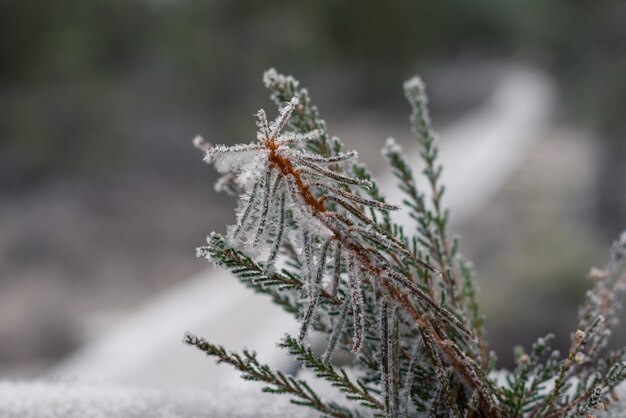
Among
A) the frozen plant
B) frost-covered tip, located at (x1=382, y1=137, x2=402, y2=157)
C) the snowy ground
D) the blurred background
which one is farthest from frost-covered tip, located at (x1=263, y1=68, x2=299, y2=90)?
the blurred background

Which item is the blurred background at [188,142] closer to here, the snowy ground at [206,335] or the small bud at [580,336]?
the snowy ground at [206,335]

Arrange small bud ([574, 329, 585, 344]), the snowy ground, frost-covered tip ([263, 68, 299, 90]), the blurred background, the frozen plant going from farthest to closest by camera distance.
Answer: the blurred background, the snowy ground, frost-covered tip ([263, 68, 299, 90]), small bud ([574, 329, 585, 344]), the frozen plant

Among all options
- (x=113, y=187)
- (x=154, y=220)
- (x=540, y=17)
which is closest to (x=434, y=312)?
(x=154, y=220)

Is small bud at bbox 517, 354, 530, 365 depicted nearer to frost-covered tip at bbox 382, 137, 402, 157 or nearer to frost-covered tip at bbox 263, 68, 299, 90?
frost-covered tip at bbox 382, 137, 402, 157

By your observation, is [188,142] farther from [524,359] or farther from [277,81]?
[524,359]

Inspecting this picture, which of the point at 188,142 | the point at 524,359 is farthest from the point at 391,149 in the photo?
the point at 188,142
